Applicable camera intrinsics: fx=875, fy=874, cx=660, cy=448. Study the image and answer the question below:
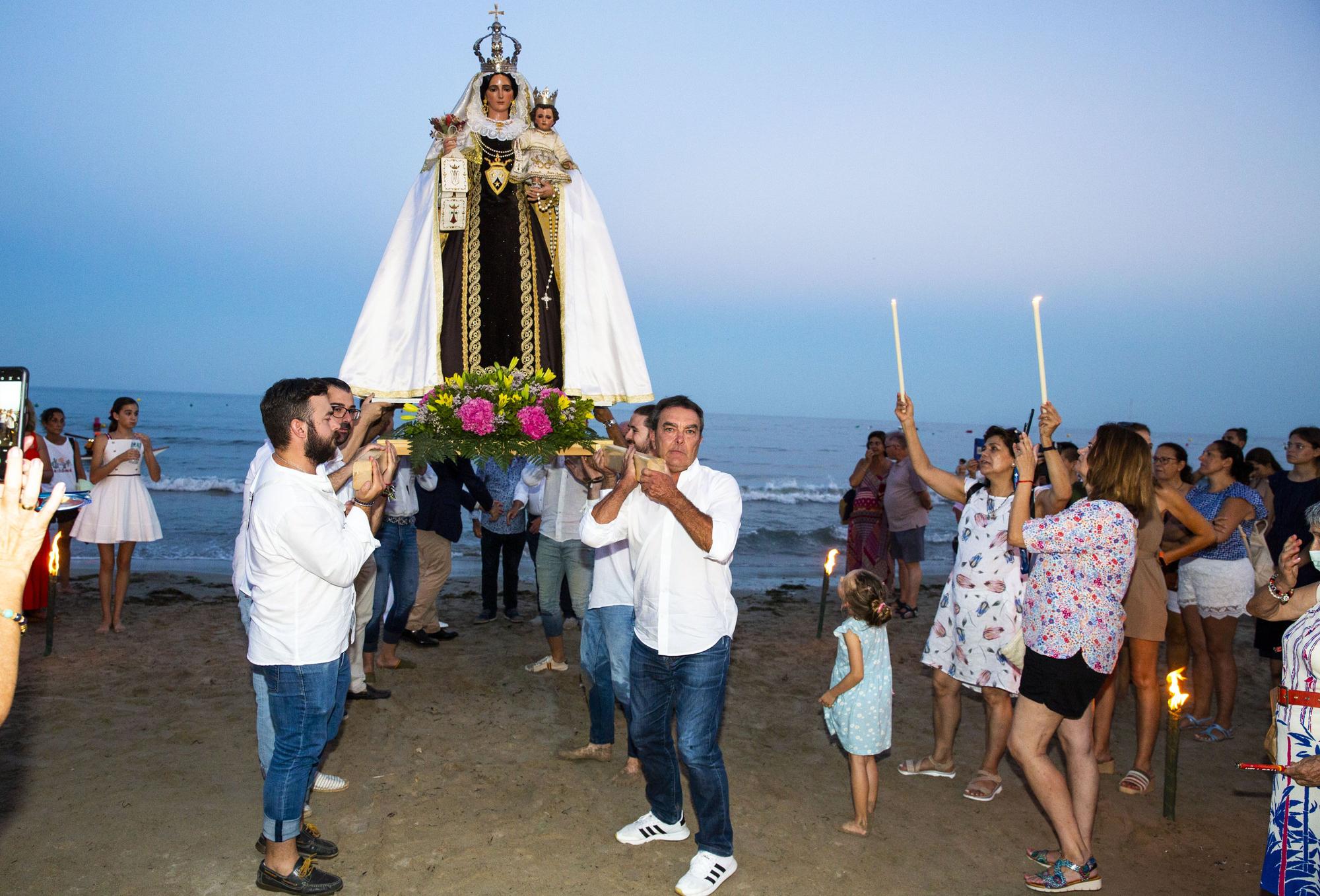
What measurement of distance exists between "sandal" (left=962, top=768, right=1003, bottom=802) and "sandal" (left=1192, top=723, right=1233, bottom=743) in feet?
6.72

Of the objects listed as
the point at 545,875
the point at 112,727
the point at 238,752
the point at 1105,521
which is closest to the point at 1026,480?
the point at 1105,521

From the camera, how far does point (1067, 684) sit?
4.18 m

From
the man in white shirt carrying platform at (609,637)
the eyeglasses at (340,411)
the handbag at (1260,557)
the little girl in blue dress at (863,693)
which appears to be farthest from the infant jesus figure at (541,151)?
the handbag at (1260,557)

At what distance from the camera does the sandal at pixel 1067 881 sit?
4.30 metres

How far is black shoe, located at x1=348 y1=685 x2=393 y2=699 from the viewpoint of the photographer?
672 cm

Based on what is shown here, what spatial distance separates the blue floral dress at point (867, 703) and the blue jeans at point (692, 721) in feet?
3.24

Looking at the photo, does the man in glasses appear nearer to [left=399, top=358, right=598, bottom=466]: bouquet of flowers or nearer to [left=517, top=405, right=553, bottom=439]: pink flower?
[left=399, top=358, right=598, bottom=466]: bouquet of flowers

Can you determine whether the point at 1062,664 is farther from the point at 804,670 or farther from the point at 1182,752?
the point at 804,670

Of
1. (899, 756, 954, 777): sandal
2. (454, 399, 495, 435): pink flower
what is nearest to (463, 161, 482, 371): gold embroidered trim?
(454, 399, 495, 435): pink flower

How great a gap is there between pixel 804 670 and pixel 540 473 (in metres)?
3.09

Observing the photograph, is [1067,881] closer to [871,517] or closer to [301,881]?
[301,881]

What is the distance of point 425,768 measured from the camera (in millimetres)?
5543

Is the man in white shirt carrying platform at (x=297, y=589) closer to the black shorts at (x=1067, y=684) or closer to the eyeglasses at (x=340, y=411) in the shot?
the eyeglasses at (x=340, y=411)

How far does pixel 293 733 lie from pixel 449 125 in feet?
11.0
